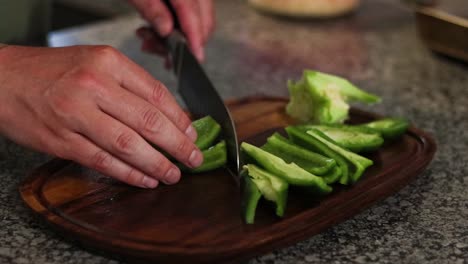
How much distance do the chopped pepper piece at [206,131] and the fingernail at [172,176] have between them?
10 centimetres

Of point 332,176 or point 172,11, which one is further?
point 172,11

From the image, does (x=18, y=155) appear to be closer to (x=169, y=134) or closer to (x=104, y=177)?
(x=104, y=177)

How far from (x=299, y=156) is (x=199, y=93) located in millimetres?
322

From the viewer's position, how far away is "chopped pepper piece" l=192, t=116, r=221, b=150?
1.20 metres

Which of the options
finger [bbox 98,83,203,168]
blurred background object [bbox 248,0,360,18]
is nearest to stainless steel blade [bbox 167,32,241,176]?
finger [bbox 98,83,203,168]

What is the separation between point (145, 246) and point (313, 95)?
1.84 ft

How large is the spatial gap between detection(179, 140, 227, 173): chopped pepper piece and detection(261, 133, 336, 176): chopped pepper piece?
0.24 feet

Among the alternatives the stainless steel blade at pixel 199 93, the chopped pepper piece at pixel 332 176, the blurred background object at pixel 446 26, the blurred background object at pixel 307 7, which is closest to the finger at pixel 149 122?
the stainless steel blade at pixel 199 93

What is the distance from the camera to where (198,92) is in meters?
1.39

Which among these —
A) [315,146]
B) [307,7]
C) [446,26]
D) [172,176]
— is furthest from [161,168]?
[307,7]

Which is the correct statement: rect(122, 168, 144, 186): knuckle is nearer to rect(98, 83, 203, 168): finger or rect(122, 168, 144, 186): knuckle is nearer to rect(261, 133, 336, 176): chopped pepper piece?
rect(98, 83, 203, 168): finger

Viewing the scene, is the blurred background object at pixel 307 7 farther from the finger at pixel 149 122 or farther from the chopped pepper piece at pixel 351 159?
the finger at pixel 149 122

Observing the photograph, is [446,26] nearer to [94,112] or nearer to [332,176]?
[332,176]

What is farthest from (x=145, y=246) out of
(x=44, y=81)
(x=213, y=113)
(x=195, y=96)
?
(x=195, y=96)
